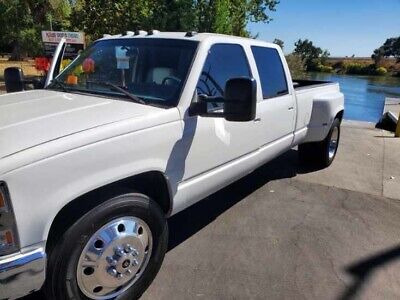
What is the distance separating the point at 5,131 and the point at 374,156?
6571 millimetres

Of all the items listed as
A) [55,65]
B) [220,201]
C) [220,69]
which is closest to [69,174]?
[220,69]

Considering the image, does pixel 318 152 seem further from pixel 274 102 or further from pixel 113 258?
pixel 113 258

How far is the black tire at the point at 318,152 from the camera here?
621 centimetres

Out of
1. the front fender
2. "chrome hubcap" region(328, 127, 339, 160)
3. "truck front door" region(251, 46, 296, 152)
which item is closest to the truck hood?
the front fender

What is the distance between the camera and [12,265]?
2094 millimetres

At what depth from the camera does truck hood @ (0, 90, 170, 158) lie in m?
2.24

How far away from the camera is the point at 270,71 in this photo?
4.59m

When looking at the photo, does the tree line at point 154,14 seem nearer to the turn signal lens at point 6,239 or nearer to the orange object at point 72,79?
the orange object at point 72,79

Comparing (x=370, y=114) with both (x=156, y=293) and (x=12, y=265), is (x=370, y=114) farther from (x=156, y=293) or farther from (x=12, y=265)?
(x=12, y=265)

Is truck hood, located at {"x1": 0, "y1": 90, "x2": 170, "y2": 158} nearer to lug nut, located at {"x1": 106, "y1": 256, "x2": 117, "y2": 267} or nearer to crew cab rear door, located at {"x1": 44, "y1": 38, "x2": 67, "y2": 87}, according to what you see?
crew cab rear door, located at {"x1": 44, "y1": 38, "x2": 67, "y2": 87}

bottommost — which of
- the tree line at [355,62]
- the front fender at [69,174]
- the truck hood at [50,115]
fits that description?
the tree line at [355,62]

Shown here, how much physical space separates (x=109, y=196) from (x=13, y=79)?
7.76ft

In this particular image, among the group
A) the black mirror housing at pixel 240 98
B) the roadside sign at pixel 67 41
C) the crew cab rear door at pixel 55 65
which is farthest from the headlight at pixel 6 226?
the roadside sign at pixel 67 41

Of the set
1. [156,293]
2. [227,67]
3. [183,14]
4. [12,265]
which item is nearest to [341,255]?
[156,293]
